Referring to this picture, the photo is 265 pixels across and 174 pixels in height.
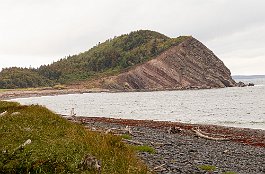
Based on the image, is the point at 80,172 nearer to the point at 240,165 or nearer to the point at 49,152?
the point at 49,152

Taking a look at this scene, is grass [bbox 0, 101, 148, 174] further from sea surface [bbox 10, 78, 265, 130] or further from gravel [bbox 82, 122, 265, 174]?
Answer: sea surface [bbox 10, 78, 265, 130]

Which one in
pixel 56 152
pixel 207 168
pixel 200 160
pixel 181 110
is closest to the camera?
pixel 56 152

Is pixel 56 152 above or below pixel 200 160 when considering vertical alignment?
above

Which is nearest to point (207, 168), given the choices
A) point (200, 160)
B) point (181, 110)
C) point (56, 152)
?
point (200, 160)

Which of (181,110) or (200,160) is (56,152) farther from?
(181,110)

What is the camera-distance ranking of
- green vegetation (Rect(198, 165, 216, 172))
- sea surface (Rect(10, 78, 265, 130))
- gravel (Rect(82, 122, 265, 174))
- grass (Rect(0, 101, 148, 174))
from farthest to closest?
sea surface (Rect(10, 78, 265, 130))
green vegetation (Rect(198, 165, 216, 172))
gravel (Rect(82, 122, 265, 174))
grass (Rect(0, 101, 148, 174))

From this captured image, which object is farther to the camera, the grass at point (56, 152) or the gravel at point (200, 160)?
the gravel at point (200, 160)

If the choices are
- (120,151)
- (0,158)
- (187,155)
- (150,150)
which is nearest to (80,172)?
(0,158)

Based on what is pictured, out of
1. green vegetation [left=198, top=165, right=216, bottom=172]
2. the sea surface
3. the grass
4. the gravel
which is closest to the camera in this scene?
the grass

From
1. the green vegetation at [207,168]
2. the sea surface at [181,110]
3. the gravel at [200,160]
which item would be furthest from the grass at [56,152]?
the sea surface at [181,110]

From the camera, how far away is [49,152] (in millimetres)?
11789

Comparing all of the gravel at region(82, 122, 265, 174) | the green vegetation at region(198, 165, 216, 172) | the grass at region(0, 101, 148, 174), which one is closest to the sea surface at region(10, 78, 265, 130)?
the gravel at region(82, 122, 265, 174)

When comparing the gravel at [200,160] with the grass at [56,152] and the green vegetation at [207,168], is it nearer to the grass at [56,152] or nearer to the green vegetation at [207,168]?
the green vegetation at [207,168]

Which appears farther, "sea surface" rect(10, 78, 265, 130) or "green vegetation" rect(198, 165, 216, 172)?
"sea surface" rect(10, 78, 265, 130)
